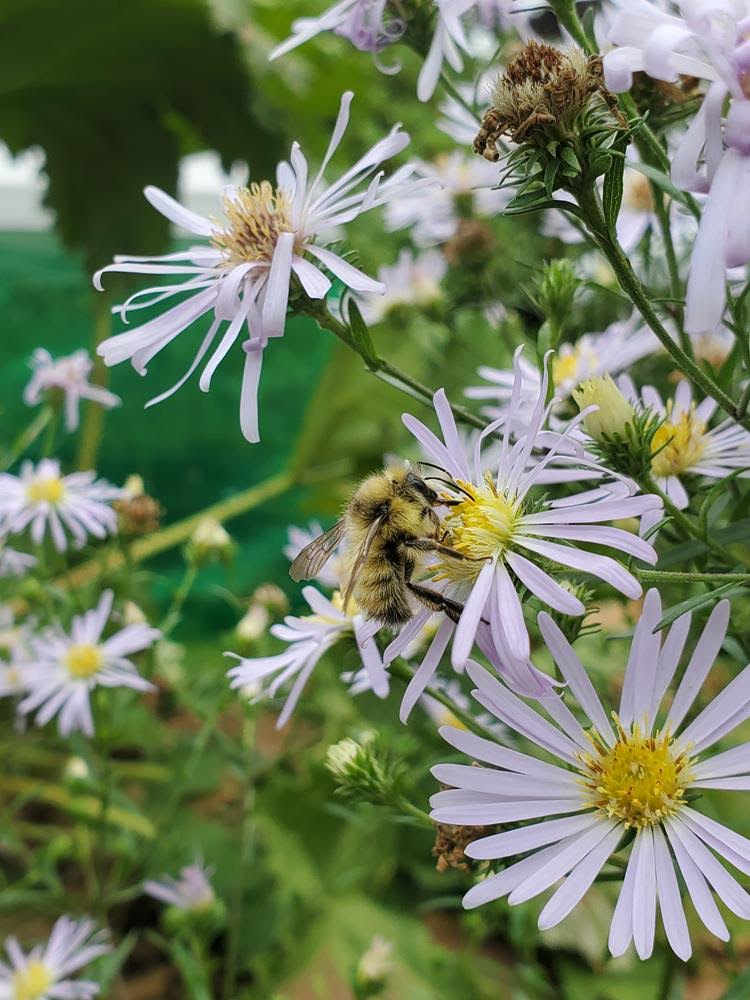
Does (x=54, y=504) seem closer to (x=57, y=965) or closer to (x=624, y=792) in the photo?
(x=57, y=965)

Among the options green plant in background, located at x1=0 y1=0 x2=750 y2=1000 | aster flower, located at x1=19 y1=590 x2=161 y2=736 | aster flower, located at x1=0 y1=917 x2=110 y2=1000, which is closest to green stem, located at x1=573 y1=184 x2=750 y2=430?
green plant in background, located at x1=0 y1=0 x2=750 y2=1000

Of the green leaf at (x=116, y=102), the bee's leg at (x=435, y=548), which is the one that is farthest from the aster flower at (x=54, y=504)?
the green leaf at (x=116, y=102)

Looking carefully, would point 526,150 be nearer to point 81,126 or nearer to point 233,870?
point 233,870

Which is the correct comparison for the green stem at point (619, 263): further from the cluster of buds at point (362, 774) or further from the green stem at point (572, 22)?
the cluster of buds at point (362, 774)

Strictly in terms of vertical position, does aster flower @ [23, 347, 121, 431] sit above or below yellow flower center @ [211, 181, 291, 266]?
above

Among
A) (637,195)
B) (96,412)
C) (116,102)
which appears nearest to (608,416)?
(637,195)

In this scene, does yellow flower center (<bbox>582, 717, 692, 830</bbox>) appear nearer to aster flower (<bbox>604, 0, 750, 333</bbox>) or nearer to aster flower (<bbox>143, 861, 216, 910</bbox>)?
aster flower (<bbox>604, 0, 750, 333</bbox>)

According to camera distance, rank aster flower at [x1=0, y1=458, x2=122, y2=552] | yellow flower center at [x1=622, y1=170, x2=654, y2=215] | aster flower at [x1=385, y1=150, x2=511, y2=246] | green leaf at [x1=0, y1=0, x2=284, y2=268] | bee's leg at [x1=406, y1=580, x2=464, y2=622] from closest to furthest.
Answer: bee's leg at [x1=406, y1=580, x2=464, y2=622] < yellow flower center at [x1=622, y1=170, x2=654, y2=215] < aster flower at [x1=0, y1=458, x2=122, y2=552] < aster flower at [x1=385, y1=150, x2=511, y2=246] < green leaf at [x1=0, y1=0, x2=284, y2=268]
